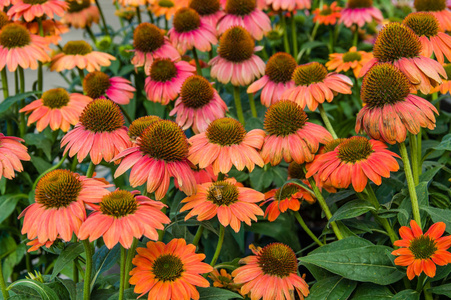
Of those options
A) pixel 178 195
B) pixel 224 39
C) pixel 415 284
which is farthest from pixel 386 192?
pixel 224 39

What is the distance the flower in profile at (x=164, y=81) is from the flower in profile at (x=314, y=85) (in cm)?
42

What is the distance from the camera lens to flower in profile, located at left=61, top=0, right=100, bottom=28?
224cm

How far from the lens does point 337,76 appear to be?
1285 millimetres

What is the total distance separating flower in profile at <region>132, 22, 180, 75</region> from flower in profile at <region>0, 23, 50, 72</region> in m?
0.31

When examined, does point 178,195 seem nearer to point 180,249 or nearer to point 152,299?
point 180,249

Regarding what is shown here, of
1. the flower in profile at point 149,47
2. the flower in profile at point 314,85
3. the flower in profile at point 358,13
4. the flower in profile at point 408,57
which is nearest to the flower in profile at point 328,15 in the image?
the flower in profile at point 358,13

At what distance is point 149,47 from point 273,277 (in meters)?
0.98

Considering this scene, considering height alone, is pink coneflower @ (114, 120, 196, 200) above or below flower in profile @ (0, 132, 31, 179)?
above

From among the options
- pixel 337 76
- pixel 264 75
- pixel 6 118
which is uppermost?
pixel 337 76

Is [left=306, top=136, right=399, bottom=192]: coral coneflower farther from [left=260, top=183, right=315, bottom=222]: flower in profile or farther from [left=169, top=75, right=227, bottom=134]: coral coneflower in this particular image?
[left=169, top=75, right=227, bottom=134]: coral coneflower

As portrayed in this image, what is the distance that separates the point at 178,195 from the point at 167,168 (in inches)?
15.8

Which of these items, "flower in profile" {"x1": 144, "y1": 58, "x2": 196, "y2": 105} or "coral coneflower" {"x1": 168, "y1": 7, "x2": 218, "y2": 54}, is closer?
"flower in profile" {"x1": 144, "y1": 58, "x2": 196, "y2": 105}

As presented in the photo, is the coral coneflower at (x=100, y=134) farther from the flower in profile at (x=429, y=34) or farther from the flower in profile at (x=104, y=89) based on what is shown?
the flower in profile at (x=429, y=34)

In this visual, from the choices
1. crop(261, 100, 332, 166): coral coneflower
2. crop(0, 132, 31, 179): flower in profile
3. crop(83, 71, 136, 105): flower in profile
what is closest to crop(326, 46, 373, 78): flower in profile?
crop(261, 100, 332, 166): coral coneflower
